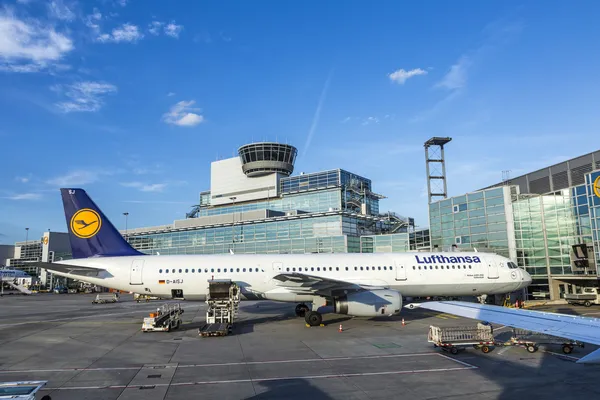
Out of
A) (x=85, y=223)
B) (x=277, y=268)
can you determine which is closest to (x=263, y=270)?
(x=277, y=268)

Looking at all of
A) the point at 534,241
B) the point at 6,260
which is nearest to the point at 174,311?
the point at 534,241

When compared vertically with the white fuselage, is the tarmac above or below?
below

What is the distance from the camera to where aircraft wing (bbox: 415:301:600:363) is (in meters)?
5.15

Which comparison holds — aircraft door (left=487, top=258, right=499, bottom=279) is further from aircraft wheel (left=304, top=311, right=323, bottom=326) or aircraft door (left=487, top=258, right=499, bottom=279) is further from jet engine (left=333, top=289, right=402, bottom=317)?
aircraft wheel (left=304, top=311, right=323, bottom=326)

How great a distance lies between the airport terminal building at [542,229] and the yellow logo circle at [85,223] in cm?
3116

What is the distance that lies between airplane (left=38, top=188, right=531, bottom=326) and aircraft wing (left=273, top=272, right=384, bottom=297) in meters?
0.09

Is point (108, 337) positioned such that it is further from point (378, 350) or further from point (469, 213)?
point (469, 213)

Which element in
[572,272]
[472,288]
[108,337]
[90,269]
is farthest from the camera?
[572,272]

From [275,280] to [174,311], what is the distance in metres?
6.42

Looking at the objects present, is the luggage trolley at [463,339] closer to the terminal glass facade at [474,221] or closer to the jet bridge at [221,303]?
the jet bridge at [221,303]

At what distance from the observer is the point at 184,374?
11.9m

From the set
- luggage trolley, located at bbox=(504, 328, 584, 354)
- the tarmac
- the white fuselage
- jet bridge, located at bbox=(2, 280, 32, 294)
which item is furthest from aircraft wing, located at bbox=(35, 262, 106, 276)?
jet bridge, located at bbox=(2, 280, 32, 294)

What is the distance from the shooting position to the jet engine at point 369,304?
20062 mm

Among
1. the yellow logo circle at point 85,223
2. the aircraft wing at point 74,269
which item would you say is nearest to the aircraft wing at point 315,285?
the aircraft wing at point 74,269
